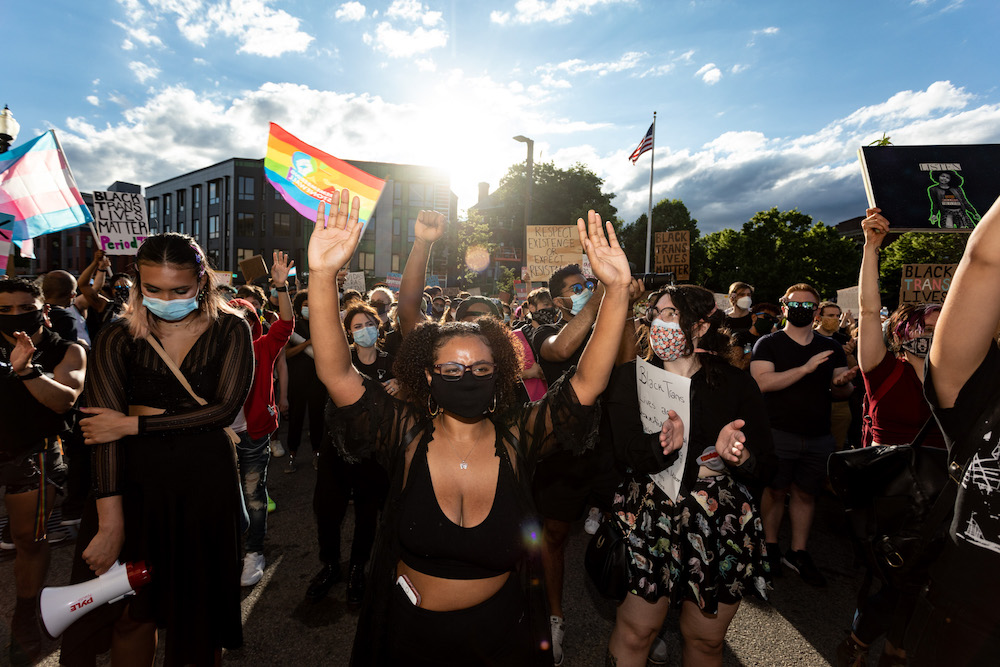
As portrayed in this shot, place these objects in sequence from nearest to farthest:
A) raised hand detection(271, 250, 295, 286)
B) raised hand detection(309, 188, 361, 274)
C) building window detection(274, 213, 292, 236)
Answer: raised hand detection(309, 188, 361, 274)
raised hand detection(271, 250, 295, 286)
building window detection(274, 213, 292, 236)

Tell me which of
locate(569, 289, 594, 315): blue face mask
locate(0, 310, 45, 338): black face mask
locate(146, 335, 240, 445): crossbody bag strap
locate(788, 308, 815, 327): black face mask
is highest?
locate(569, 289, 594, 315): blue face mask

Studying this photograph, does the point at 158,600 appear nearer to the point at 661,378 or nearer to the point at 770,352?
the point at 661,378

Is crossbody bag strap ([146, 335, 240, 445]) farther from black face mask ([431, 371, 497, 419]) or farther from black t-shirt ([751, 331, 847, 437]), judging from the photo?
black t-shirt ([751, 331, 847, 437])

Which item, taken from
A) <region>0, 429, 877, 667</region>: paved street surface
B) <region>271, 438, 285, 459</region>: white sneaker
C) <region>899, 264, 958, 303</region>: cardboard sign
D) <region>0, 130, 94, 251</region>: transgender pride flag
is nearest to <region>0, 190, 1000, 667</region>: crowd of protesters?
<region>0, 429, 877, 667</region>: paved street surface

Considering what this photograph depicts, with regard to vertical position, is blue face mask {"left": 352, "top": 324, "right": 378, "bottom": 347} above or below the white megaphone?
above

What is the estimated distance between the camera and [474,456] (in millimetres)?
2021

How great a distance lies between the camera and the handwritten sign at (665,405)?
2.35 meters

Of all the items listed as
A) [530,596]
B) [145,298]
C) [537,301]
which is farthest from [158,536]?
[537,301]

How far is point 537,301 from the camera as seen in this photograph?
552 cm

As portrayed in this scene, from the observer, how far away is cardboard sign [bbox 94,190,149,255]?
764cm

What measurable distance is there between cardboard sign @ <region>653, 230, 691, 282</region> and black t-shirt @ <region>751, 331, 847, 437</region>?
5.26 metres

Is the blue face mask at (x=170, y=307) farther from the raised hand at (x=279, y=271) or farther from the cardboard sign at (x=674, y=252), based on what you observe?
the cardboard sign at (x=674, y=252)

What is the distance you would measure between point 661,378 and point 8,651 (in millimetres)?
4058

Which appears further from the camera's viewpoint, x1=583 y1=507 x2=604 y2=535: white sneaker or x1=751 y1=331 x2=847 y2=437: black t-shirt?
x1=583 y1=507 x2=604 y2=535: white sneaker
